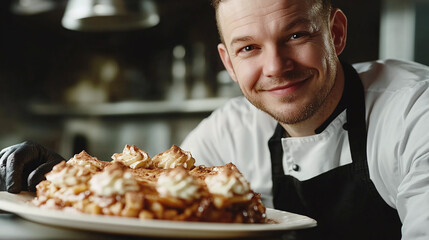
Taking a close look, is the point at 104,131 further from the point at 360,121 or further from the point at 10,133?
the point at 360,121

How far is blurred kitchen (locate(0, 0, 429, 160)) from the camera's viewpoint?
3.45 metres

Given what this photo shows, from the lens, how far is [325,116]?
1683 millimetres

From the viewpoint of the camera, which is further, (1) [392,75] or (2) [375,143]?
(1) [392,75]

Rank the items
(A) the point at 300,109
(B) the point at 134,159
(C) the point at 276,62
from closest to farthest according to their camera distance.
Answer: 1. (B) the point at 134,159
2. (C) the point at 276,62
3. (A) the point at 300,109

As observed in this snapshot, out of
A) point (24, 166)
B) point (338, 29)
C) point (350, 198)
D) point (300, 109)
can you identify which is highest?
point (338, 29)

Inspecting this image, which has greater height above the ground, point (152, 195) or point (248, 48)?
point (248, 48)

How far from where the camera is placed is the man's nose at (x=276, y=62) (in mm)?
1456

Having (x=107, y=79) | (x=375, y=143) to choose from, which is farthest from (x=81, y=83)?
(x=375, y=143)

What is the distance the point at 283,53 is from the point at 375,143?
1.30 ft

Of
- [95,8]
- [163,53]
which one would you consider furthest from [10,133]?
[95,8]

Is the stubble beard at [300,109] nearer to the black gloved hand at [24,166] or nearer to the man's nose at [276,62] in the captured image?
the man's nose at [276,62]

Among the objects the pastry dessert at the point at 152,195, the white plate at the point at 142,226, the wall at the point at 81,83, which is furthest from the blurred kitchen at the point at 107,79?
the white plate at the point at 142,226

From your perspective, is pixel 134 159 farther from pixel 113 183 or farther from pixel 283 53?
pixel 283 53

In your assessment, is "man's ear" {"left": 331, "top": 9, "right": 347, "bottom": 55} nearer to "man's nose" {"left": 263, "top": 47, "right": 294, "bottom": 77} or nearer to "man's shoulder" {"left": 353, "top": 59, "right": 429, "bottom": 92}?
"man's shoulder" {"left": 353, "top": 59, "right": 429, "bottom": 92}
